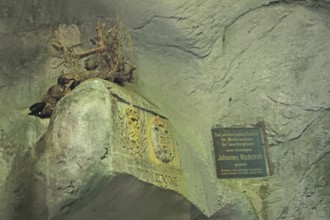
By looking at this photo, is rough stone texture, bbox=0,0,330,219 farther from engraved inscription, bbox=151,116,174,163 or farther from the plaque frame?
engraved inscription, bbox=151,116,174,163

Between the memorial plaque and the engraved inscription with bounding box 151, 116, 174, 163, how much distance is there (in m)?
0.44

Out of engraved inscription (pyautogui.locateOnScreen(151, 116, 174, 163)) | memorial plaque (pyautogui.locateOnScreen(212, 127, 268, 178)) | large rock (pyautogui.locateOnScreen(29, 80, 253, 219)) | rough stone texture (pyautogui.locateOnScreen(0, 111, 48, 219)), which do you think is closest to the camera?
large rock (pyautogui.locateOnScreen(29, 80, 253, 219))

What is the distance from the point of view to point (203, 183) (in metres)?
2.71

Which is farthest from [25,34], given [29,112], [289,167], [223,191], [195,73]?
[289,167]

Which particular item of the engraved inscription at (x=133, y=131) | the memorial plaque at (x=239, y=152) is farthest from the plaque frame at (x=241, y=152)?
the engraved inscription at (x=133, y=131)

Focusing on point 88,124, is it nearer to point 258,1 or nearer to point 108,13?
point 108,13

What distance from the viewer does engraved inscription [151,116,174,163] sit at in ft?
8.10

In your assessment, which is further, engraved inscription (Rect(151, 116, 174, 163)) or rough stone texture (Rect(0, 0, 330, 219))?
rough stone texture (Rect(0, 0, 330, 219))

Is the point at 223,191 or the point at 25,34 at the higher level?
the point at 25,34

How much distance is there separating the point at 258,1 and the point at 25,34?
1.62m

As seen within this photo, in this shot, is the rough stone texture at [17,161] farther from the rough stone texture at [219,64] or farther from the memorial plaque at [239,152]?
the memorial plaque at [239,152]

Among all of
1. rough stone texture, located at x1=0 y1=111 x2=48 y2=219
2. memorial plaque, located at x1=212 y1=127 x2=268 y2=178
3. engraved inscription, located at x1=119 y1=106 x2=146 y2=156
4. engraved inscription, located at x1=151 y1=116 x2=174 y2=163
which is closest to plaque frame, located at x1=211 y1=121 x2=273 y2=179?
memorial plaque, located at x1=212 y1=127 x2=268 y2=178

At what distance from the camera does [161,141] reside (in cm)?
253

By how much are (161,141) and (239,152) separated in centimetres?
65
